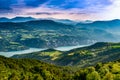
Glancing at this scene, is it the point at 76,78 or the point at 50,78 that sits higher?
the point at 76,78

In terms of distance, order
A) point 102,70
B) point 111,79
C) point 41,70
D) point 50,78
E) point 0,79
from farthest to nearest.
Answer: point 41,70
point 50,78
point 0,79
point 102,70
point 111,79

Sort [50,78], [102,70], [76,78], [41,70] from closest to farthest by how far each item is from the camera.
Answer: [102,70] → [76,78] → [50,78] → [41,70]

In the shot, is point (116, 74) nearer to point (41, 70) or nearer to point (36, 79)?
point (36, 79)

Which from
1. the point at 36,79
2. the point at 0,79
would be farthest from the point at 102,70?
the point at 0,79

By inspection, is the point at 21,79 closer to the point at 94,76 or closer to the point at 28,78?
the point at 28,78

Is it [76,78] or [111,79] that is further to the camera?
[76,78]

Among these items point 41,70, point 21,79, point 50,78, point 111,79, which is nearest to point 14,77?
A: point 21,79

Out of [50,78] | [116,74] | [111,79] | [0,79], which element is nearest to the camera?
[111,79]

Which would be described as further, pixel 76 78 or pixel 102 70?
pixel 76 78

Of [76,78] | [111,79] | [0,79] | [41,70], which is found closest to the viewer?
[111,79]
